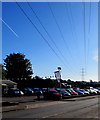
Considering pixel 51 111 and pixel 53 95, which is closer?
pixel 51 111

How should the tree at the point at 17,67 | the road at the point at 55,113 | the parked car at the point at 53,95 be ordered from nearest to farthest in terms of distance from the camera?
the road at the point at 55,113 → the parked car at the point at 53,95 → the tree at the point at 17,67

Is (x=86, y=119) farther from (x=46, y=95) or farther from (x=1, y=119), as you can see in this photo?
(x=46, y=95)

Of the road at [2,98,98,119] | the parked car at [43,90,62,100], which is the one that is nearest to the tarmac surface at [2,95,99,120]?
the road at [2,98,98,119]

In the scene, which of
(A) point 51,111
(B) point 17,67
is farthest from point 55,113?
(B) point 17,67

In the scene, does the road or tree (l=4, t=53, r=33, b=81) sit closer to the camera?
the road

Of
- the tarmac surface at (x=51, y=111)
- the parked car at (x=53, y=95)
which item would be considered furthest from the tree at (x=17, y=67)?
the tarmac surface at (x=51, y=111)

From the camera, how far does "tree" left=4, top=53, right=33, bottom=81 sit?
322ft

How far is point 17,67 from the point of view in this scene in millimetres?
102312

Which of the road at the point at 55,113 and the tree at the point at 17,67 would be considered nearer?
the road at the point at 55,113

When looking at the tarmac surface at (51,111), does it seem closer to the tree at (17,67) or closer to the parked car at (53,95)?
the parked car at (53,95)

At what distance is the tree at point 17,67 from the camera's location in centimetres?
9800

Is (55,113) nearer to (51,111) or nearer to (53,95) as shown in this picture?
(51,111)

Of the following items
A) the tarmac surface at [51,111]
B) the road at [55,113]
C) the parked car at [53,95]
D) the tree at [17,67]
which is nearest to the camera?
the road at [55,113]

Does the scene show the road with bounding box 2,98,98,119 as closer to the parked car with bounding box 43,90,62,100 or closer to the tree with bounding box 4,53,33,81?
the parked car with bounding box 43,90,62,100
